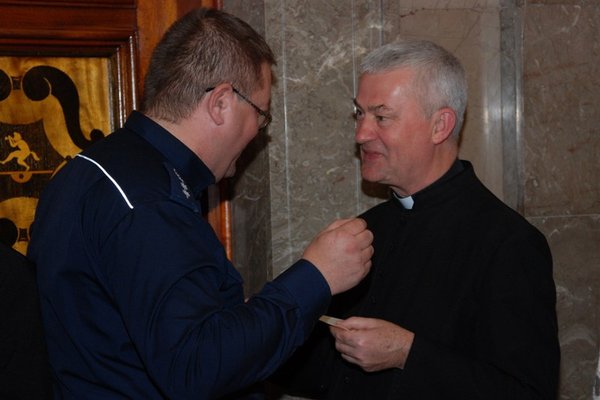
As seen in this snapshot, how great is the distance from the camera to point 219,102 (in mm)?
1976

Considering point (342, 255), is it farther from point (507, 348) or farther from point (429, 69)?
point (429, 69)

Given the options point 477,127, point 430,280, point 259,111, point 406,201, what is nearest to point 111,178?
point 259,111

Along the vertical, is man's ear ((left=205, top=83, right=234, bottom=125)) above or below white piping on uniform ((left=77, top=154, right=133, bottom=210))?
above

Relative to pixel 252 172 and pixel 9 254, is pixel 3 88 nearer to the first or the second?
pixel 252 172

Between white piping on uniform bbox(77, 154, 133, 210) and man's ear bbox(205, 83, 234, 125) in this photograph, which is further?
man's ear bbox(205, 83, 234, 125)

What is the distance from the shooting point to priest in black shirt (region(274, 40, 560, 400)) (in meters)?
2.18

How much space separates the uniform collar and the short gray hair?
0.85 meters

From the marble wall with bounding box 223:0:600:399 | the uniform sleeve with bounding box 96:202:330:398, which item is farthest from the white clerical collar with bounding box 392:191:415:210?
the uniform sleeve with bounding box 96:202:330:398

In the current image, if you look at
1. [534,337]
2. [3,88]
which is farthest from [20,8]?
[534,337]

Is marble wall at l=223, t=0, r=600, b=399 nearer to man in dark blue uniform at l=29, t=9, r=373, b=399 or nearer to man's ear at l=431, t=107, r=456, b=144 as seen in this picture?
man's ear at l=431, t=107, r=456, b=144

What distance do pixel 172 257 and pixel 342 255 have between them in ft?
1.32

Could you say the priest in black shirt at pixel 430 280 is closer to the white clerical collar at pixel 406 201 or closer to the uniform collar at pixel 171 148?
the white clerical collar at pixel 406 201

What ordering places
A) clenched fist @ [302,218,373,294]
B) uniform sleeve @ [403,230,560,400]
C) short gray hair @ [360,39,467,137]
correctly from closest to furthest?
clenched fist @ [302,218,373,294]
uniform sleeve @ [403,230,560,400]
short gray hair @ [360,39,467,137]

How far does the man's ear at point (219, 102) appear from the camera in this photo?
1.96m
